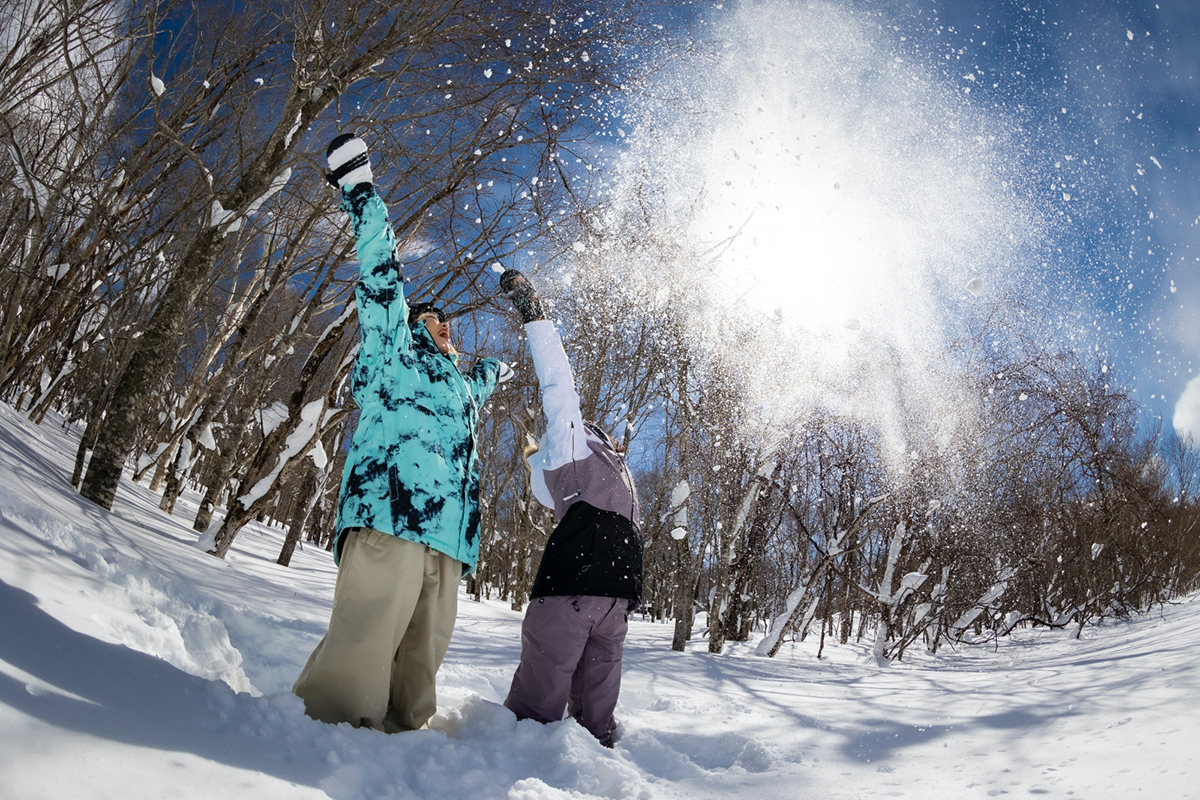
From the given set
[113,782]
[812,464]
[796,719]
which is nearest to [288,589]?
[796,719]

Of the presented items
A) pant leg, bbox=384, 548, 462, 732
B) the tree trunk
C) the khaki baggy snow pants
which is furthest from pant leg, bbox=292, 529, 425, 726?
the tree trunk

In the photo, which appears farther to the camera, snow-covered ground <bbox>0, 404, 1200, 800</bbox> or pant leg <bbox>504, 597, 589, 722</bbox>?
pant leg <bbox>504, 597, 589, 722</bbox>

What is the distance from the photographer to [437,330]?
2.49m

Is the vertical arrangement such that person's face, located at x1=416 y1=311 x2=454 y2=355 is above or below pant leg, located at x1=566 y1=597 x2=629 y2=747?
above

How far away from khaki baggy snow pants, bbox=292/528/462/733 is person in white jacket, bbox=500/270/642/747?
0.40 m

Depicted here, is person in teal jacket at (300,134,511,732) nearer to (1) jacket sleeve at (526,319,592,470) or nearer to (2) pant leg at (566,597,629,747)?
(1) jacket sleeve at (526,319,592,470)

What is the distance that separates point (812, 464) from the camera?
1047 centimetres

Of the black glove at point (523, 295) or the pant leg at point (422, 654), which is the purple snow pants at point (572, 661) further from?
the black glove at point (523, 295)

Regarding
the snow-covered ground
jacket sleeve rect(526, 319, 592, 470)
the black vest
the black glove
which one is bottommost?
the snow-covered ground

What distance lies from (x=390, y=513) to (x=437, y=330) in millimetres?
774

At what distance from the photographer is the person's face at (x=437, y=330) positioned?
2.48 meters

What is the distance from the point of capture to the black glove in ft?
8.34

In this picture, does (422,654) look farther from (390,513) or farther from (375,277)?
(375,277)

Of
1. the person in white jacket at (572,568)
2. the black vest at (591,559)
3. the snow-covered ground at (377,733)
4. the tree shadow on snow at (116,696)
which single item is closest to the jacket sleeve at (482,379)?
the person in white jacket at (572,568)
